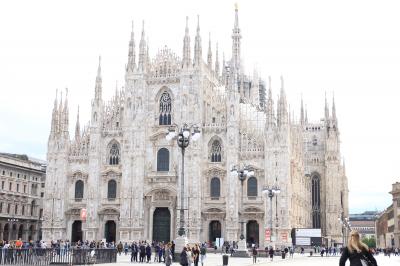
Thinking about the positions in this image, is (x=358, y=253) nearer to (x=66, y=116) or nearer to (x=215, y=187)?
(x=215, y=187)

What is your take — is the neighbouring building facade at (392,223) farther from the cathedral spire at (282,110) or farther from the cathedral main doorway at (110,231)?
the cathedral main doorway at (110,231)

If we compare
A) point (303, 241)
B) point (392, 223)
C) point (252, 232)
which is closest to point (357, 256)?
point (303, 241)

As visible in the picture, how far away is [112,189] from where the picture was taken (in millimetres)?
63938

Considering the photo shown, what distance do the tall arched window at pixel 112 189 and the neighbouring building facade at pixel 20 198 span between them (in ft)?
47.1

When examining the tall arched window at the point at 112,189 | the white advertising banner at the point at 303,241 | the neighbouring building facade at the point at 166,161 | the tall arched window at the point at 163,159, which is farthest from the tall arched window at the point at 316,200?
the tall arched window at the point at 112,189

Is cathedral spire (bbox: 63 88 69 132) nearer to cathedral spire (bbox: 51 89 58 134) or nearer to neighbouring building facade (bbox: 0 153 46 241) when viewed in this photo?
cathedral spire (bbox: 51 89 58 134)

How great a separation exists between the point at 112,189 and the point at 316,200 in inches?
1321

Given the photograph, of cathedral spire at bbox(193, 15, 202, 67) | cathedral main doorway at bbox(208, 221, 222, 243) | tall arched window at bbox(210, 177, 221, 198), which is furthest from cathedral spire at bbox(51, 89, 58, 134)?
cathedral main doorway at bbox(208, 221, 222, 243)

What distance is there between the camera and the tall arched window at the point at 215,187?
60.9 meters

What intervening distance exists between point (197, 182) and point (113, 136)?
36.1ft

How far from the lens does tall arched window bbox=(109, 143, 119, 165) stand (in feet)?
211

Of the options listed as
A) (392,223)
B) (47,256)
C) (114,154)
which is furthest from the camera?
(392,223)

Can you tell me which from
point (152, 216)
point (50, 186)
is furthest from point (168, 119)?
point (50, 186)

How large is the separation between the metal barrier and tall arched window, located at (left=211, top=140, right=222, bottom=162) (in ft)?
107
